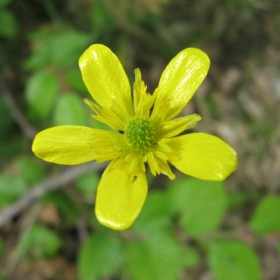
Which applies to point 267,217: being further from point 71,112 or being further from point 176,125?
point 71,112

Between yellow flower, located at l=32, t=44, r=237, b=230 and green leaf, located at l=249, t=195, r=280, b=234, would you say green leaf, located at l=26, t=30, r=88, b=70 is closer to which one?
yellow flower, located at l=32, t=44, r=237, b=230

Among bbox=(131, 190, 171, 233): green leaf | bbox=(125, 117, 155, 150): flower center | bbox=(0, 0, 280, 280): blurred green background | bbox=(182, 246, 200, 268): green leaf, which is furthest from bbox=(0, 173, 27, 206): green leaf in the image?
bbox=(125, 117, 155, 150): flower center

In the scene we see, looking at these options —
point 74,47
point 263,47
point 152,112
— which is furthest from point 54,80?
point 263,47

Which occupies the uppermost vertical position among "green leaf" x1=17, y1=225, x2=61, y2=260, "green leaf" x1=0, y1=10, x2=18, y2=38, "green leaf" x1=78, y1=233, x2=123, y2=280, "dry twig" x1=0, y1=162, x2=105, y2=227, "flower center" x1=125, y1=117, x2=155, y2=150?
"flower center" x1=125, y1=117, x2=155, y2=150

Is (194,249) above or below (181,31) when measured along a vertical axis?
below

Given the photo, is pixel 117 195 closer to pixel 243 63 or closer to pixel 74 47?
pixel 74 47

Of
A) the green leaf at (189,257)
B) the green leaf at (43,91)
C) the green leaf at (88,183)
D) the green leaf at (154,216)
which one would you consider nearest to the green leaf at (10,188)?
the green leaf at (88,183)

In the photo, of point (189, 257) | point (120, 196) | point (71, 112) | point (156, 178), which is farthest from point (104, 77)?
point (156, 178)

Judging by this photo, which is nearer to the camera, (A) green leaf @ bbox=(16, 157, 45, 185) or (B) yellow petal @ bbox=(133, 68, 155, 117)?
(B) yellow petal @ bbox=(133, 68, 155, 117)
